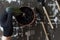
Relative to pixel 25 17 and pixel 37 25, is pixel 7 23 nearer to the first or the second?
pixel 25 17

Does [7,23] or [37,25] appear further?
[37,25]

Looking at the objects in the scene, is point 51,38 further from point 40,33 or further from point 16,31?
point 16,31

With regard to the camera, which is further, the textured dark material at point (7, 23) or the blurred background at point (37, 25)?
the blurred background at point (37, 25)

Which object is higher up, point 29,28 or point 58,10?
point 58,10

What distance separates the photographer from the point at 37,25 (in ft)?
4.63

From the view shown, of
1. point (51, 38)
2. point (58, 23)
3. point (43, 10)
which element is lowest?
point (51, 38)

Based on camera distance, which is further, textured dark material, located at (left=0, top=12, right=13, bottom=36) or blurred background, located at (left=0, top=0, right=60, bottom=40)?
blurred background, located at (left=0, top=0, right=60, bottom=40)

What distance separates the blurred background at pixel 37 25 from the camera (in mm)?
1392

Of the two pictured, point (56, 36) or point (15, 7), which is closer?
point (15, 7)

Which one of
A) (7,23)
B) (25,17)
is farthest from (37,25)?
(7,23)

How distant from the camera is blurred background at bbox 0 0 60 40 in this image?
1.39m

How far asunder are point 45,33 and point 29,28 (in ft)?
0.42

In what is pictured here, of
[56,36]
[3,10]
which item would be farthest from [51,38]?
[3,10]

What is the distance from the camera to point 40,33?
142 centimetres
